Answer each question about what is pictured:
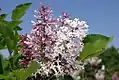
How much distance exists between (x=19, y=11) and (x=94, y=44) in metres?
0.50

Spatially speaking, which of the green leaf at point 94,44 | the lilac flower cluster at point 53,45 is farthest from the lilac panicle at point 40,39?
the green leaf at point 94,44

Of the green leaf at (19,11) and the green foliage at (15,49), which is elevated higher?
the green leaf at (19,11)

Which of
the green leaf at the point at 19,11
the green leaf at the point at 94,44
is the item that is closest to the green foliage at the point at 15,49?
the green leaf at the point at 94,44

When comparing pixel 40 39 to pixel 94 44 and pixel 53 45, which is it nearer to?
pixel 53 45

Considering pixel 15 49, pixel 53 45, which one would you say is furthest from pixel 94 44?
pixel 15 49

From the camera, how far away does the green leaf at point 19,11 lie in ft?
6.26

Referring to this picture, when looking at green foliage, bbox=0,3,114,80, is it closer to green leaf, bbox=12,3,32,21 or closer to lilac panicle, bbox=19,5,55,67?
Result: lilac panicle, bbox=19,5,55,67

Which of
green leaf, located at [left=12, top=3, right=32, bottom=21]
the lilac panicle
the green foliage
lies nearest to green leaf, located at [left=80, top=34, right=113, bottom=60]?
the green foliage

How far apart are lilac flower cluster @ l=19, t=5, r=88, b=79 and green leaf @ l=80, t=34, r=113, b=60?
3 cm

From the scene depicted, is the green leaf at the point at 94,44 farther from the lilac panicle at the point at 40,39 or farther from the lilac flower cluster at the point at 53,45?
the lilac panicle at the point at 40,39

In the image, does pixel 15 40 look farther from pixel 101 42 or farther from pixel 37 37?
pixel 101 42

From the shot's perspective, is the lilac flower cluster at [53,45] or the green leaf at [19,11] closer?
the lilac flower cluster at [53,45]

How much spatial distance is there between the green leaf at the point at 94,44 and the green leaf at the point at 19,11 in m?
0.40

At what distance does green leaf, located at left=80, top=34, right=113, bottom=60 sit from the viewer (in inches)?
61.9
